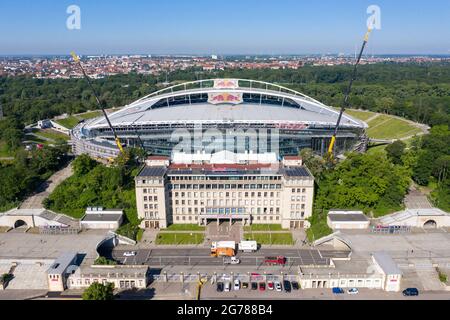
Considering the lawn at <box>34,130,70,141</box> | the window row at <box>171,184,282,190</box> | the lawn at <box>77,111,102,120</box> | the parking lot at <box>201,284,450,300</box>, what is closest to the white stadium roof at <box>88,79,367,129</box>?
the lawn at <box>34,130,70,141</box>

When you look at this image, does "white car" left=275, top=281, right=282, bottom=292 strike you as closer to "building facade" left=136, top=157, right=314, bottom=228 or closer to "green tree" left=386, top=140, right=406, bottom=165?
"building facade" left=136, top=157, right=314, bottom=228

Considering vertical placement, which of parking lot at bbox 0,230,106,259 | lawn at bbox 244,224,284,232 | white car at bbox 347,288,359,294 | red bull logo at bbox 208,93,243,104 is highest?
red bull logo at bbox 208,93,243,104

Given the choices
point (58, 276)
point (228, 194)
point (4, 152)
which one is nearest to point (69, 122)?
point (4, 152)

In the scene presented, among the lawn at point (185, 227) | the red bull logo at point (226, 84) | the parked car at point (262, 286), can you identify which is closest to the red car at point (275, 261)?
the parked car at point (262, 286)

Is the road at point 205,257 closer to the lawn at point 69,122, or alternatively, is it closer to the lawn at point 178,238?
the lawn at point 178,238

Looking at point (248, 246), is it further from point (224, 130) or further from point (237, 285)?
point (224, 130)

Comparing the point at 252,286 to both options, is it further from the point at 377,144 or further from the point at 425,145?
the point at 377,144
